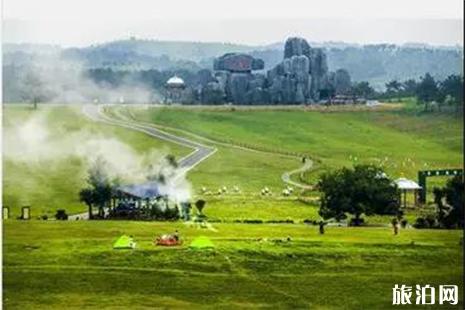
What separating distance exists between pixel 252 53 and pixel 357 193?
2.19 ft

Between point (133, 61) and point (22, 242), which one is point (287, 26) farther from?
point (22, 242)

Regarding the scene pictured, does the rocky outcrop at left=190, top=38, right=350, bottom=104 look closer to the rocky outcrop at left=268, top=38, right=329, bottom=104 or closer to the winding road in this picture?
the rocky outcrop at left=268, top=38, right=329, bottom=104

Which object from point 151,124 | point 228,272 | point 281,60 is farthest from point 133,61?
point 228,272

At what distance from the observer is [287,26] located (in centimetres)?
431

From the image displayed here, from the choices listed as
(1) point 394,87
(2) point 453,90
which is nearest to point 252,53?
(1) point 394,87

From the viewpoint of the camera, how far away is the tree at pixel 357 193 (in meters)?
4.42

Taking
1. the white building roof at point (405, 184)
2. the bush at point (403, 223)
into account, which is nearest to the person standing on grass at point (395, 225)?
the bush at point (403, 223)

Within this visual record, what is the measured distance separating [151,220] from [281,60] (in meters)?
0.78

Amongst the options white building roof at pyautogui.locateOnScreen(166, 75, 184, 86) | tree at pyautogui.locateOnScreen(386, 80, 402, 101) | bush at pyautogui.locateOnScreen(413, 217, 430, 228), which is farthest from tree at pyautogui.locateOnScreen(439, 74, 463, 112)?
white building roof at pyautogui.locateOnScreen(166, 75, 184, 86)

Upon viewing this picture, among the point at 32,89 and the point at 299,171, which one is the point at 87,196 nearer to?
the point at 32,89

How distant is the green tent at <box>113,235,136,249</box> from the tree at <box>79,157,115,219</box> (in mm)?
154

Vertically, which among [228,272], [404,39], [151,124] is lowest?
[228,272]

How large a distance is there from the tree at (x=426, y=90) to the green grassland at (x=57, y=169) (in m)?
0.91

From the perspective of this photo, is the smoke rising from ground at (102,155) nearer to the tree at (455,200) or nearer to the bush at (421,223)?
the bush at (421,223)
